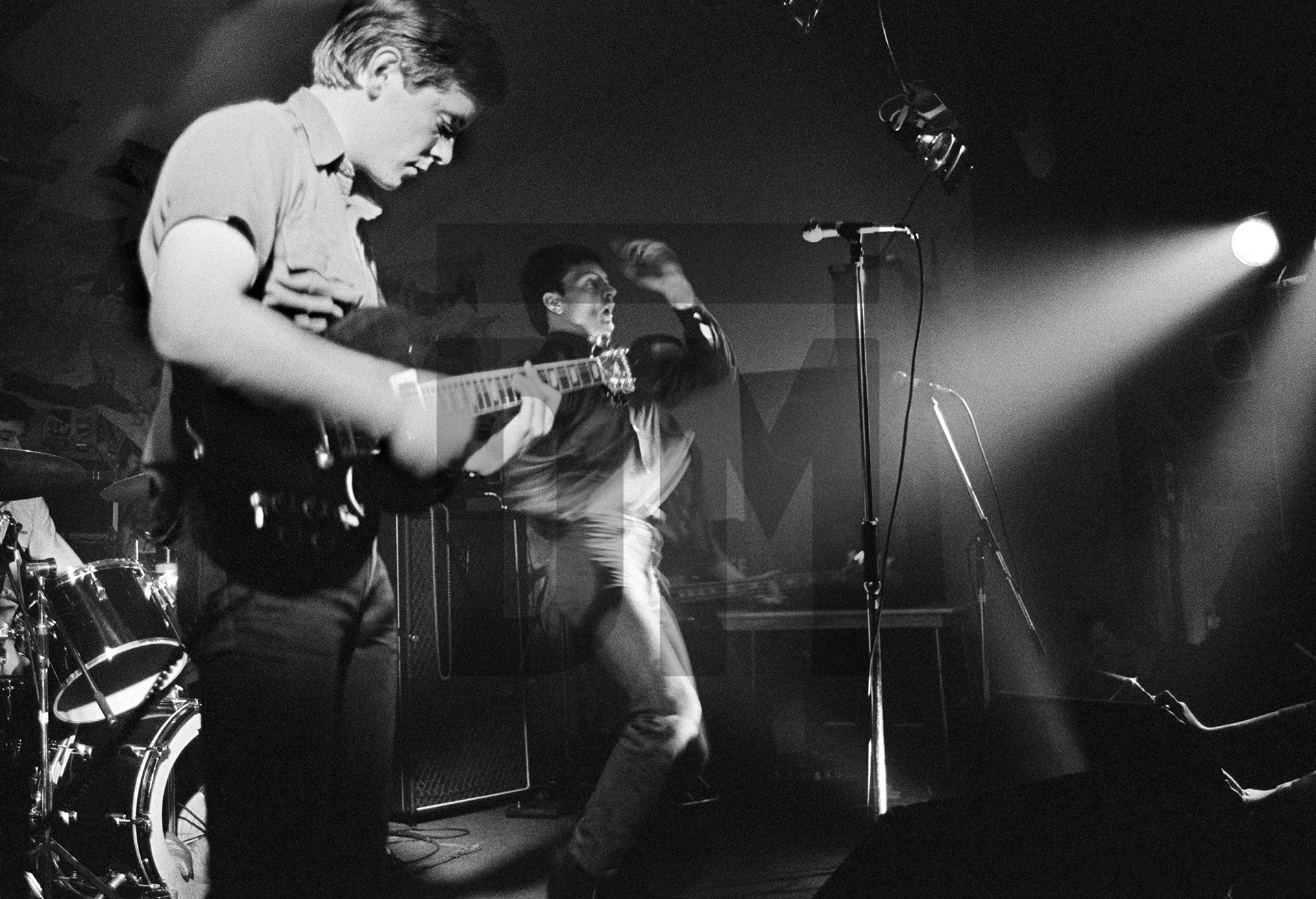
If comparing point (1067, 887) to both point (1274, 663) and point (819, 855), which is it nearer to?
point (819, 855)

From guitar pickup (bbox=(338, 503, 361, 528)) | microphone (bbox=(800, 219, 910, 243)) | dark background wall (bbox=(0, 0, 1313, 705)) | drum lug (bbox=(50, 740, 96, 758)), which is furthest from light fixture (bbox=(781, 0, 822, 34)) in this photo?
drum lug (bbox=(50, 740, 96, 758))

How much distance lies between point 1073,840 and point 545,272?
1815mm

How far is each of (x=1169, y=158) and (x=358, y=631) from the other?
384 centimetres

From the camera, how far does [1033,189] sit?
4.43 m

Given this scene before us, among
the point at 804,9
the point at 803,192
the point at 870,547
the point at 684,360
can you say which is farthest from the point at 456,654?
the point at 804,9

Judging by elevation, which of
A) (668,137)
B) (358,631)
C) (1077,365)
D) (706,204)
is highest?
(668,137)

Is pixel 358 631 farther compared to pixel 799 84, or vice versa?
pixel 799 84

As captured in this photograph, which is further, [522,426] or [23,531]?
[23,531]

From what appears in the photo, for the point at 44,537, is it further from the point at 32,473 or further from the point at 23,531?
the point at 32,473

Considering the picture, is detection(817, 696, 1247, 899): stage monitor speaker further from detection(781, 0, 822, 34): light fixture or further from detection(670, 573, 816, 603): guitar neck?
detection(781, 0, 822, 34): light fixture

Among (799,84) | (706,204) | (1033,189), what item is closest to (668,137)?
(706,204)

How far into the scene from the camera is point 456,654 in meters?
2.73

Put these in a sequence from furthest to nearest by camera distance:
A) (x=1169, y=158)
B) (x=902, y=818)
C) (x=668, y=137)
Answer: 1. (x=1169, y=158)
2. (x=668, y=137)
3. (x=902, y=818)

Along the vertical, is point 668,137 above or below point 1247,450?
above
